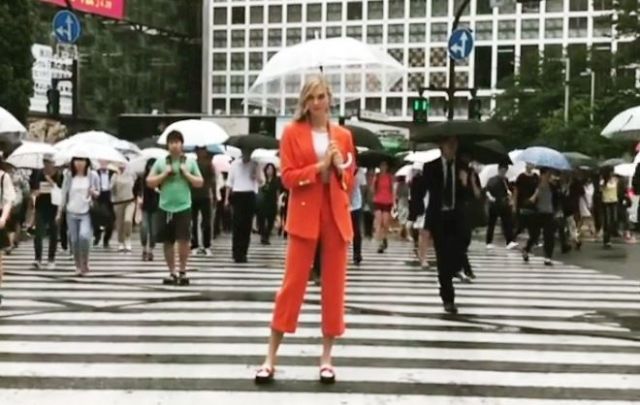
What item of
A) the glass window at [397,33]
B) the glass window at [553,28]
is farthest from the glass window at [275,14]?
the glass window at [553,28]

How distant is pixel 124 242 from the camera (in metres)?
20.9

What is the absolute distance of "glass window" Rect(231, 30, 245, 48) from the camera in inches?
4719

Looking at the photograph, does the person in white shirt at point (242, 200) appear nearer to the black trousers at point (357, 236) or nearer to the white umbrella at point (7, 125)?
the black trousers at point (357, 236)

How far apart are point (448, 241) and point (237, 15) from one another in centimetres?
11061

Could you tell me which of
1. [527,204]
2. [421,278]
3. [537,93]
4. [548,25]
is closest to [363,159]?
[527,204]

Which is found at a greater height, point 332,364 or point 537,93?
point 537,93

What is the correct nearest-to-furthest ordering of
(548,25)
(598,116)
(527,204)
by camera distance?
1. (527,204)
2. (598,116)
3. (548,25)

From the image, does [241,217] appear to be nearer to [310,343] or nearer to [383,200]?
[383,200]

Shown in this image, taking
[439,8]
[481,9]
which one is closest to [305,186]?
[481,9]

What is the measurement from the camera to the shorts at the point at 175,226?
1327cm

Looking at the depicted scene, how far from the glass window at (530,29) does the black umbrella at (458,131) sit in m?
102

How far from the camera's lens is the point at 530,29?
112 meters

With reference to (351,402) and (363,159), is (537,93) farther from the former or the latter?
(351,402)

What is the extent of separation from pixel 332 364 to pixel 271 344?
78 cm
